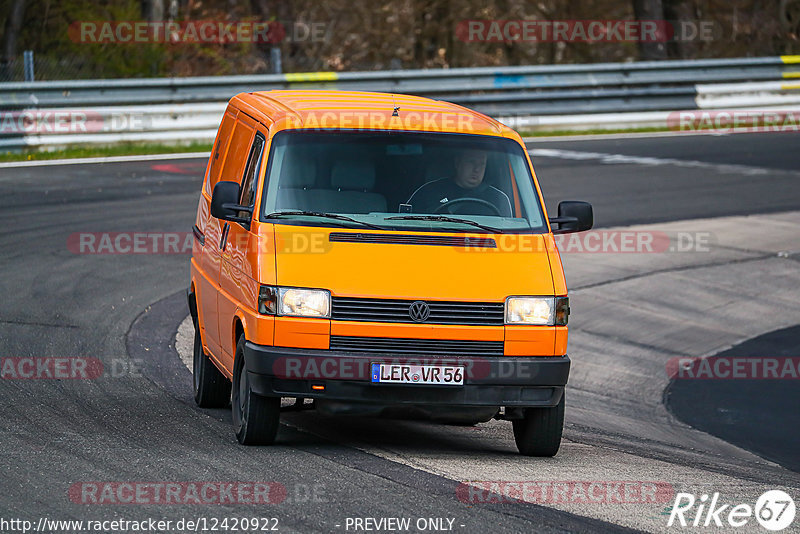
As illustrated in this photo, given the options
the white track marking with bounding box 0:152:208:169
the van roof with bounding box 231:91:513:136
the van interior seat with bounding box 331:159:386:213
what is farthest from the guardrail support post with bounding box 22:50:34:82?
the van interior seat with bounding box 331:159:386:213

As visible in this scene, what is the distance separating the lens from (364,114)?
338 inches

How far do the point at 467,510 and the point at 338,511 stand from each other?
624 millimetres

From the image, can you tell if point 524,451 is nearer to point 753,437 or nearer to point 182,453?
point 182,453

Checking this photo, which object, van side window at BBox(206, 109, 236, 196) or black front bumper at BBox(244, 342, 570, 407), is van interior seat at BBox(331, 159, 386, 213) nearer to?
black front bumper at BBox(244, 342, 570, 407)

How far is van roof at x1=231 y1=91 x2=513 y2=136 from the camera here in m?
8.41

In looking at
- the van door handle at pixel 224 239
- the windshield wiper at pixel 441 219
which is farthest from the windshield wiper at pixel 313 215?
the van door handle at pixel 224 239

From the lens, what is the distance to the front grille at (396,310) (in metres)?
7.31

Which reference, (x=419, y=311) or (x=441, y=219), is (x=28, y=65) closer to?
(x=441, y=219)

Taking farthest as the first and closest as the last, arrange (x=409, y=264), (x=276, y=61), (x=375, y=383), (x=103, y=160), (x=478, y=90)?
(x=478, y=90), (x=276, y=61), (x=103, y=160), (x=409, y=264), (x=375, y=383)

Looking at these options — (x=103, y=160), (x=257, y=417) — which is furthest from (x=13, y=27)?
(x=257, y=417)

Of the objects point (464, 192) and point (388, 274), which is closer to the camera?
point (388, 274)

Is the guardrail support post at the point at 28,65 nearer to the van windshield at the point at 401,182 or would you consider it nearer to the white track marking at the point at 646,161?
the white track marking at the point at 646,161

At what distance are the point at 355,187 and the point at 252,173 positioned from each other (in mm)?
733

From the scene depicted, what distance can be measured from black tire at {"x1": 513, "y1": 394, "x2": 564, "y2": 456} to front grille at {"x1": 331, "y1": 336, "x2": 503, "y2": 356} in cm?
65
